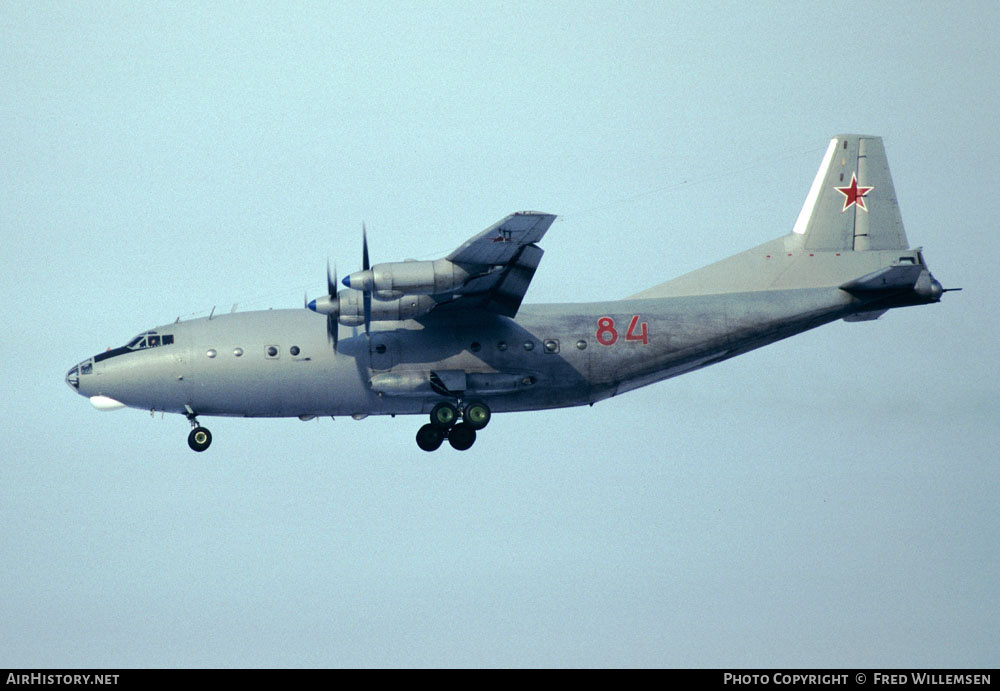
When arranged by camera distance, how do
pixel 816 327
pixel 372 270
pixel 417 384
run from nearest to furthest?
pixel 372 270, pixel 417 384, pixel 816 327

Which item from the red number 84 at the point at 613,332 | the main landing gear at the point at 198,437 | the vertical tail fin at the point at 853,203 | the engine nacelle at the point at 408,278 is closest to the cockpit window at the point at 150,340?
the main landing gear at the point at 198,437

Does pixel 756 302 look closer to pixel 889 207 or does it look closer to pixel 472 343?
pixel 889 207

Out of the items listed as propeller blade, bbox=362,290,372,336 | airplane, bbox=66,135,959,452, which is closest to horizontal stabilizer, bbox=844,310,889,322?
airplane, bbox=66,135,959,452

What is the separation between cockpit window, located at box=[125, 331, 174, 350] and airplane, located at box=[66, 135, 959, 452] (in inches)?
1.3

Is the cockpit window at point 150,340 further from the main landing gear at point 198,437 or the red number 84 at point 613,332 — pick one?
the red number 84 at point 613,332

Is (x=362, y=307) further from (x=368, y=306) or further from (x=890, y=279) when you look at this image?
(x=890, y=279)

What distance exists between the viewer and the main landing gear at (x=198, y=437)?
3344 centimetres

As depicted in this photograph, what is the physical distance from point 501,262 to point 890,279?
9643 millimetres

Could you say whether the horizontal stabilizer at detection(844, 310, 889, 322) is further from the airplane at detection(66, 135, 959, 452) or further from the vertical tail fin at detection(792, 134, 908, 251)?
the vertical tail fin at detection(792, 134, 908, 251)

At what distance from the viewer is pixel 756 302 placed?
34.1m

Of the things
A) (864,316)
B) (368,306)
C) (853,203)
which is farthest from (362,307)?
(853,203)

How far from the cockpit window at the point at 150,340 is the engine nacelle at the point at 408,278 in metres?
5.50
